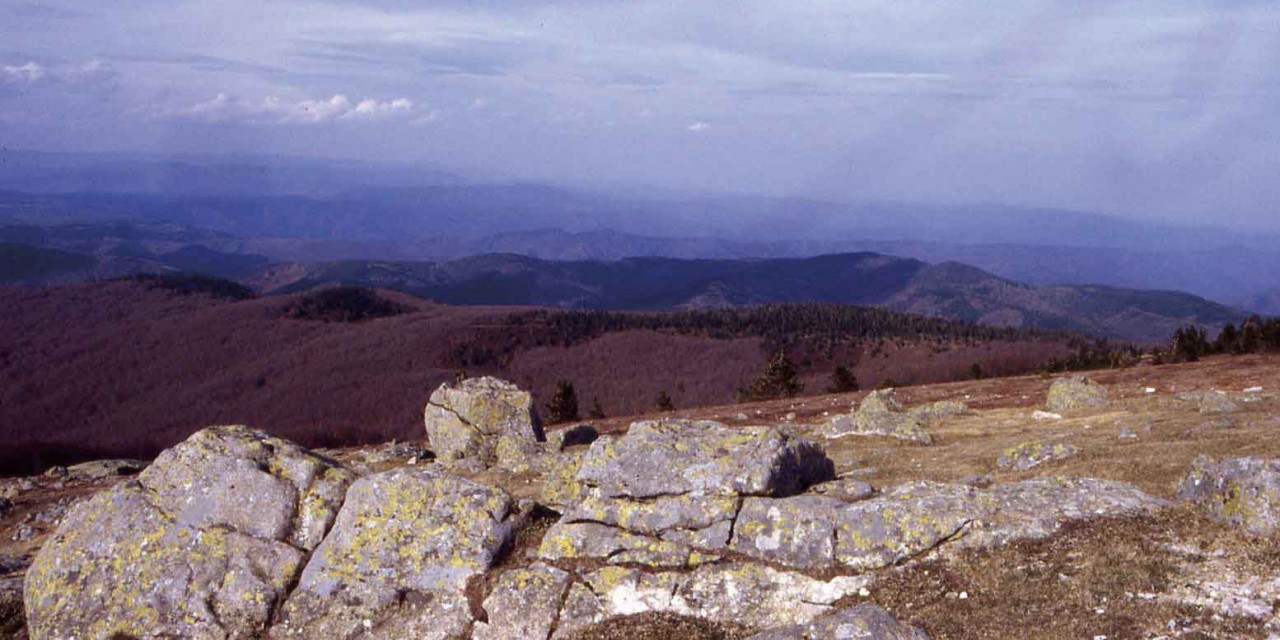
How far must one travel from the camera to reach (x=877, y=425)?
30.6m

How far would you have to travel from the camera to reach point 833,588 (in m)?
12.0

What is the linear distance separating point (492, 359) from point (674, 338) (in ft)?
97.0

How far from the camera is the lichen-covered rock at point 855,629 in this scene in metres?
9.48

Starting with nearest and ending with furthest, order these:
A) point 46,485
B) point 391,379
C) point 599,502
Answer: point 599,502
point 46,485
point 391,379

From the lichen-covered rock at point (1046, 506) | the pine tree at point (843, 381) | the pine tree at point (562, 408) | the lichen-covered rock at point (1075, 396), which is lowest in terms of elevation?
the pine tree at point (562, 408)

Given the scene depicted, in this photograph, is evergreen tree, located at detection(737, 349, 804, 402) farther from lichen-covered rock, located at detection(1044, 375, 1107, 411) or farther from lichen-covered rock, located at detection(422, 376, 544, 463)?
lichen-covered rock, located at detection(422, 376, 544, 463)

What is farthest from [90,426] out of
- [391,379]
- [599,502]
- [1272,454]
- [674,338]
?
[1272,454]

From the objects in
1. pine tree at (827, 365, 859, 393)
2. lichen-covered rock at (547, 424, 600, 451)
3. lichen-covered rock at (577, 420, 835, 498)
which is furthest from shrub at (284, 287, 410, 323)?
lichen-covered rock at (577, 420, 835, 498)

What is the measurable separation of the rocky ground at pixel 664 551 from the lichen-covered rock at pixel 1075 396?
1855cm

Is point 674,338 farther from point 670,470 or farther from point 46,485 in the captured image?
point 670,470

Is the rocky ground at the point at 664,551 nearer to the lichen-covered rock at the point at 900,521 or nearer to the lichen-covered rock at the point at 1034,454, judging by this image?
the lichen-covered rock at the point at 900,521

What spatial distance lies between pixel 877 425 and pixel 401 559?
21.9 metres

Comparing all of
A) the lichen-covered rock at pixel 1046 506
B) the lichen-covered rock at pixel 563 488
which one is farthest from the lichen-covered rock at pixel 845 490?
the lichen-covered rock at pixel 563 488

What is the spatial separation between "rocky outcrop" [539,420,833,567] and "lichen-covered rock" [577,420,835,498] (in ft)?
0.06
